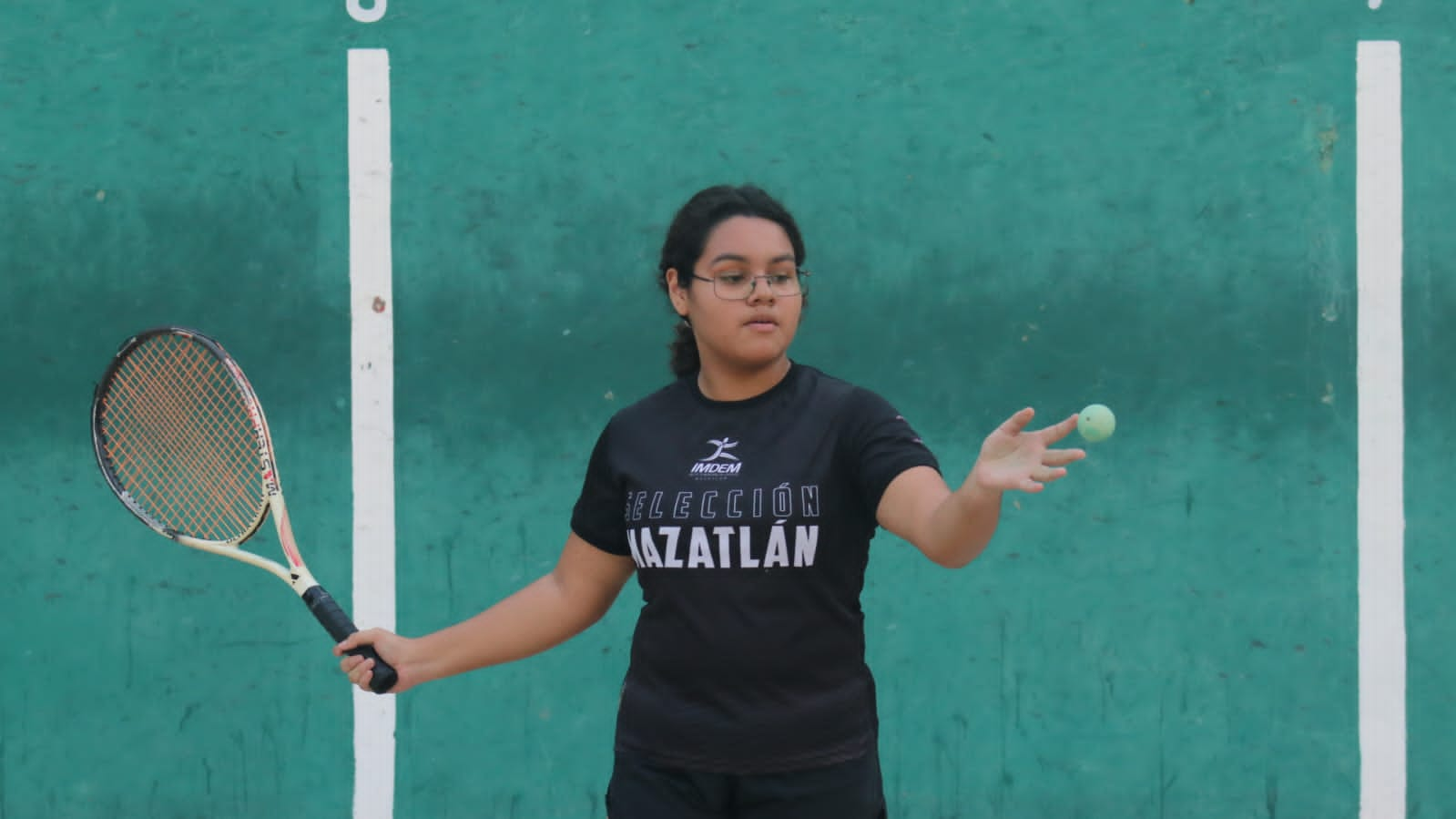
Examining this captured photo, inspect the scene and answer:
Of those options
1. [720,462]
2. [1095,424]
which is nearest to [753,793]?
[720,462]

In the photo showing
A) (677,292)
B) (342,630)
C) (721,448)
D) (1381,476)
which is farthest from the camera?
(1381,476)

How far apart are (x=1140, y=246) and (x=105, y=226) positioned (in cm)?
321

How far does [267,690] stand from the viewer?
185 inches

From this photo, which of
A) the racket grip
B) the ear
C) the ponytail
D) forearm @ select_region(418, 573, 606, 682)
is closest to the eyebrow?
the ear

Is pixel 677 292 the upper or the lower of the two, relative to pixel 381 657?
upper

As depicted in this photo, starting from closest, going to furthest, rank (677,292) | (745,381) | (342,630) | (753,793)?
(753,793) → (745,381) → (677,292) → (342,630)

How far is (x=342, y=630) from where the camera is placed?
3094 millimetres

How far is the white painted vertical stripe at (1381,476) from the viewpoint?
4.67 meters

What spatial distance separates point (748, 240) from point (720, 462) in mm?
426

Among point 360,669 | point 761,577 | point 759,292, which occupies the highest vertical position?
point 759,292

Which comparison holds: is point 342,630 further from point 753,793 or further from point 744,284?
Result: point 744,284

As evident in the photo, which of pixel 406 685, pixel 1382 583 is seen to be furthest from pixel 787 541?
pixel 1382 583

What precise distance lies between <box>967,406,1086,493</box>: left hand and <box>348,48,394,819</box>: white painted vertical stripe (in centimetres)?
272

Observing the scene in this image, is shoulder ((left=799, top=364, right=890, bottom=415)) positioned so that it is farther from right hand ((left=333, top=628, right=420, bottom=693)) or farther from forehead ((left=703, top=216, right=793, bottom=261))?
right hand ((left=333, top=628, right=420, bottom=693))
